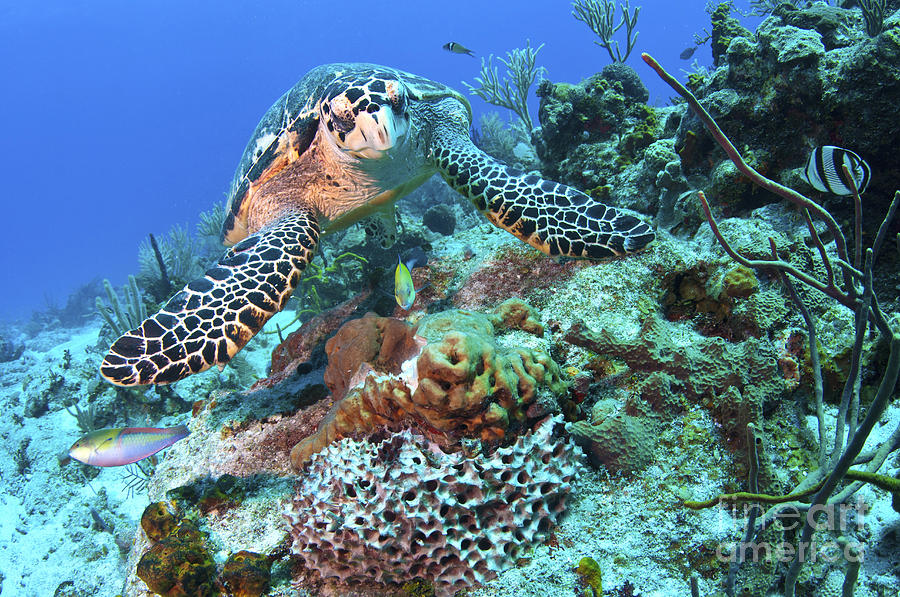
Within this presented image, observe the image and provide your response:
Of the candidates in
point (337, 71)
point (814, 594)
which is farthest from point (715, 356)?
point (337, 71)

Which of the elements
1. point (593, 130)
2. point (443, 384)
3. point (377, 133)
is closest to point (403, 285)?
point (443, 384)

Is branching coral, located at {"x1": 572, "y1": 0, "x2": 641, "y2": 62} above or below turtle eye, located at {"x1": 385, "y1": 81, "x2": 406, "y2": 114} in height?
above

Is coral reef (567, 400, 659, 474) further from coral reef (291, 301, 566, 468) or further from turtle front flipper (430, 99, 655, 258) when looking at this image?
turtle front flipper (430, 99, 655, 258)

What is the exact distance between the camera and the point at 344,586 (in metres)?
A: 1.96

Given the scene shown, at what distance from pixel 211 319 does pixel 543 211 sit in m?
2.57

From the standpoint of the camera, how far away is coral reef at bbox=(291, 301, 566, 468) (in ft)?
6.12

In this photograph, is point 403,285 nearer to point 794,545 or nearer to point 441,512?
point 441,512

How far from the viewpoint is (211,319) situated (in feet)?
9.09

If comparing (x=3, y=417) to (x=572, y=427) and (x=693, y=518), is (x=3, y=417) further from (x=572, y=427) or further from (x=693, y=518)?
(x=693, y=518)

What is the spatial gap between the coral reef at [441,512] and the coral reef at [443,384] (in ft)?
0.42

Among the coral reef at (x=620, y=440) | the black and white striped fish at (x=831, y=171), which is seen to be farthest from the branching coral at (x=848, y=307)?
the coral reef at (x=620, y=440)

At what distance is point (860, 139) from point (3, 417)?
11351mm

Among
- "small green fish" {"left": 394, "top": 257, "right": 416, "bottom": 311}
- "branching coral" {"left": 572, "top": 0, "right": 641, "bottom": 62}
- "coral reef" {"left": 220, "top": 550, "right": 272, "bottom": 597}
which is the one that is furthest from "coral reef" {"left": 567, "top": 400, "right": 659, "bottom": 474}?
"branching coral" {"left": 572, "top": 0, "right": 641, "bottom": 62}

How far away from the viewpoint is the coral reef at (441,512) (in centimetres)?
180
